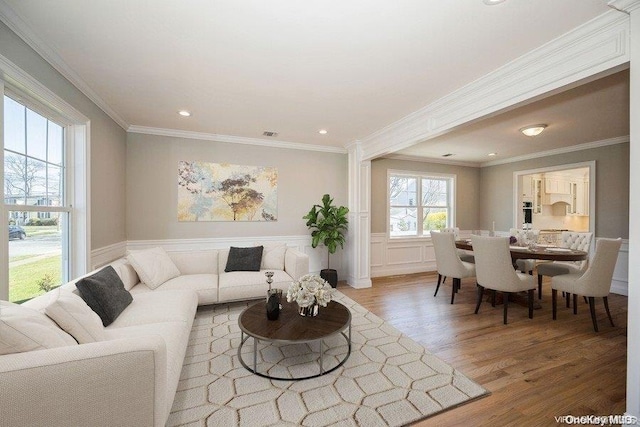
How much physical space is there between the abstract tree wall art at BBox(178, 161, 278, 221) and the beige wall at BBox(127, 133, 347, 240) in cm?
9

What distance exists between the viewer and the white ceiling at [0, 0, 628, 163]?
166 centimetres

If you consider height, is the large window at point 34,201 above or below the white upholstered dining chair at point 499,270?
above

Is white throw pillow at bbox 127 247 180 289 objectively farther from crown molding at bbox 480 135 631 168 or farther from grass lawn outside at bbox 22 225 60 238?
crown molding at bbox 480 135 631 168

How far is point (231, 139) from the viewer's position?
4379 mm

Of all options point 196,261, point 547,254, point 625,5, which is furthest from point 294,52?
point 547,254

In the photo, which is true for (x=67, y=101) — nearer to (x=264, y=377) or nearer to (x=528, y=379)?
(x=264, y=377)

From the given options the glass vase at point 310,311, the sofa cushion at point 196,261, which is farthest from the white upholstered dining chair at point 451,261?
the sofa cushion at point 196,261

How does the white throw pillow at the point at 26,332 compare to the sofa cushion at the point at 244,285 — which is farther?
the sofa cushion at the point at 244,285

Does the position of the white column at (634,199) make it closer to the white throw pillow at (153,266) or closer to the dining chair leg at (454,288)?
the dining chair leg at (454,288)

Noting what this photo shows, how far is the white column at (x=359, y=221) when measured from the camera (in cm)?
468

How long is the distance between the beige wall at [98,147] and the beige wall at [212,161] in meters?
0.20

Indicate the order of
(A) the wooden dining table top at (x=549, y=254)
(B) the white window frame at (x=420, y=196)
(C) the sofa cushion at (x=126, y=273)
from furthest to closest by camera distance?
1. (B) the white window frame at (x=420, y=196)
2. (A) the wooden dining table top at (x=549, y=254)
3. (C) the sofa cushion at (x=126, y=273)

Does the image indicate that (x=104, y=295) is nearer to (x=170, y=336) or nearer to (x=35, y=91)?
(x=170, y=336)

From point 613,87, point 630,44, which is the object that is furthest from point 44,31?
point 613,87
